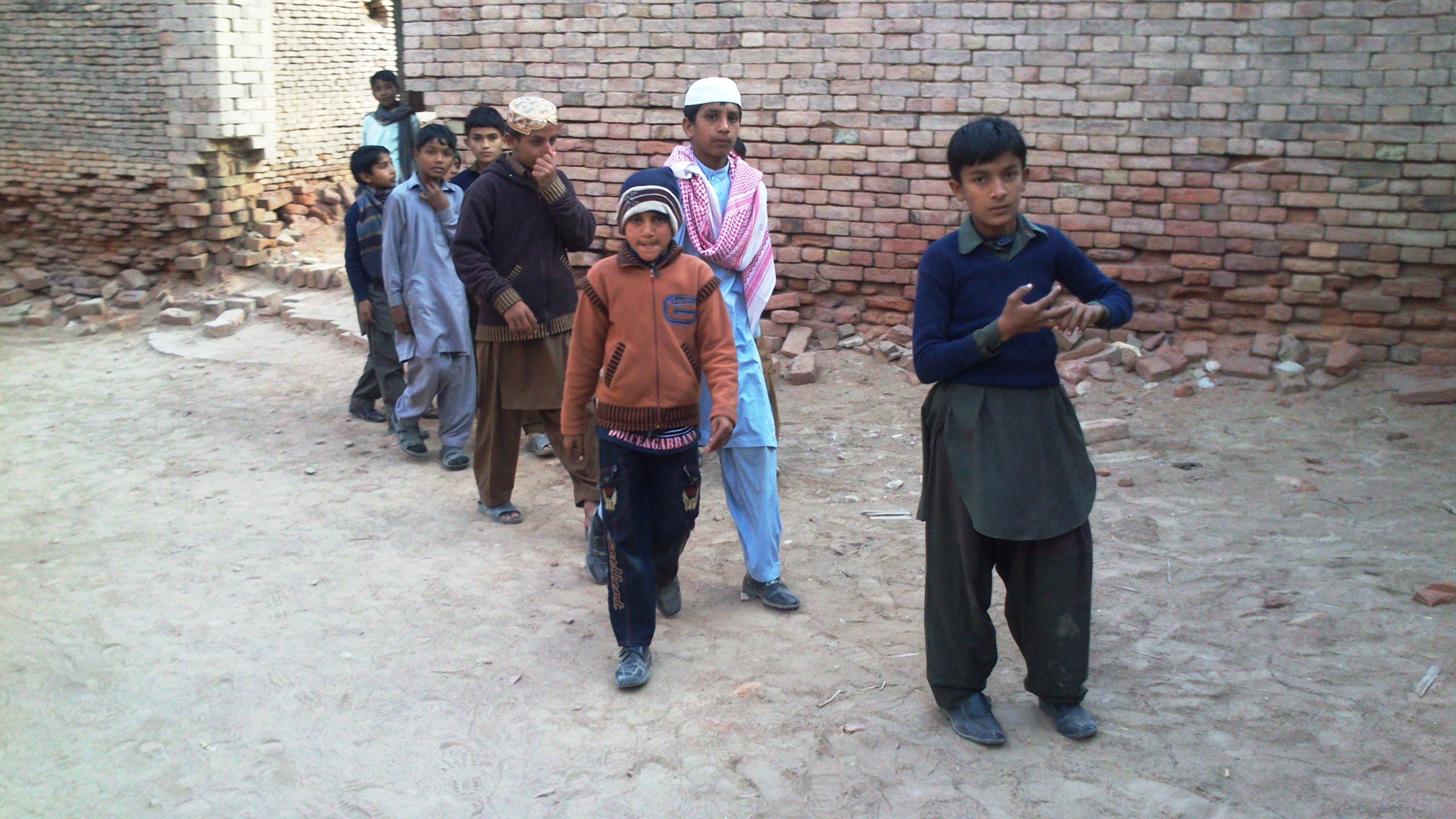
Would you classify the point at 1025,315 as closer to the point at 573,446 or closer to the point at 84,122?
the point at 573,446

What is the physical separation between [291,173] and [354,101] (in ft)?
4.99

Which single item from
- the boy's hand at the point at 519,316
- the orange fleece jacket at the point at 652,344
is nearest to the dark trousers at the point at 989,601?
the orange fleece jacket at the point at 652,344

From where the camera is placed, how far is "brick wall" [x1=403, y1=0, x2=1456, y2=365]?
21.7 ft

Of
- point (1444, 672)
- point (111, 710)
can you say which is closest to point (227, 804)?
point (111, 710)

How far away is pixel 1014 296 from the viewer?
269 centimetres

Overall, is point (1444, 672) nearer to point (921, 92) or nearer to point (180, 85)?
point (921, 92)

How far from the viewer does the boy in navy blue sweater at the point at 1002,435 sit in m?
2.87

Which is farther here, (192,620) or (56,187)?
(56,187)

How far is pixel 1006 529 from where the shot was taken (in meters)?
2.86

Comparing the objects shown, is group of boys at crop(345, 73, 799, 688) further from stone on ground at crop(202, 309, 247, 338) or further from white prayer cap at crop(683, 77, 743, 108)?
stone on ground at crop(202, 309, 247, 338)

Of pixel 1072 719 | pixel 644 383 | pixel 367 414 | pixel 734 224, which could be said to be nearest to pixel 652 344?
pixel 644 383

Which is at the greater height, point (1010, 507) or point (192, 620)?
point (1010, 507)

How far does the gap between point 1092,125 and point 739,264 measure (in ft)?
13.2

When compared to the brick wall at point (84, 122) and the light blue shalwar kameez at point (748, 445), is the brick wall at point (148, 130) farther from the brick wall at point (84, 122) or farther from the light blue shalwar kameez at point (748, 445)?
the light blue shalwar kameez at point (748, 445)
